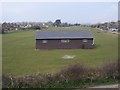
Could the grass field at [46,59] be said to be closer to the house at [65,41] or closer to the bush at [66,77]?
the house at [65,41]

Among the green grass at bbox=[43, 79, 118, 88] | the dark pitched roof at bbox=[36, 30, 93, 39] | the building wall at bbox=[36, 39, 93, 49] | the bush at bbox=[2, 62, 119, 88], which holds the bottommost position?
the green grass at bbox=[43, 79, 118, 88]

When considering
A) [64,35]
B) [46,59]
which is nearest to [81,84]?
[46,59]

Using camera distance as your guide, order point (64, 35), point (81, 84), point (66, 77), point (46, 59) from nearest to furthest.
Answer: point (81, 84)
point (66, 77)
point (46, 59)
point (64, 35)

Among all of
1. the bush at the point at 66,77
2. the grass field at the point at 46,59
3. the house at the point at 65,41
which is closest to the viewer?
the bush at the point at 66,77

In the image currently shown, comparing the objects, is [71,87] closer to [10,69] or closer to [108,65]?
[108,65]

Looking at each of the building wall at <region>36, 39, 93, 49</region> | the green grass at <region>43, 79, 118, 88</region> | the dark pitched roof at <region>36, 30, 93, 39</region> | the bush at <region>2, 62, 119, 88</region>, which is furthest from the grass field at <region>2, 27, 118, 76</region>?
the green grass at <region>43, 79, 118, 88</region>

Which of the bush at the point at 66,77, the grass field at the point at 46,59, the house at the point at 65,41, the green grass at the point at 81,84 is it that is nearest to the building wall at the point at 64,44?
the house at the point at 65,41

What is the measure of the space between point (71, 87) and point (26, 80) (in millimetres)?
2876

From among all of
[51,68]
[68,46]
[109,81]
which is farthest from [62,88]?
[68,46]

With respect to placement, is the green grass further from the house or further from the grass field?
the house

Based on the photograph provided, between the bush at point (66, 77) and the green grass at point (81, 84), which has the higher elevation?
the bush at point (66, 77)

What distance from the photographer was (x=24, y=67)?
19625mm

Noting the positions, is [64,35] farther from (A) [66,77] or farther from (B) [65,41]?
(A) [66,77]

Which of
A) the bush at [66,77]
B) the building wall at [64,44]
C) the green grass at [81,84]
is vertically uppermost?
the building wall at [64,44]
